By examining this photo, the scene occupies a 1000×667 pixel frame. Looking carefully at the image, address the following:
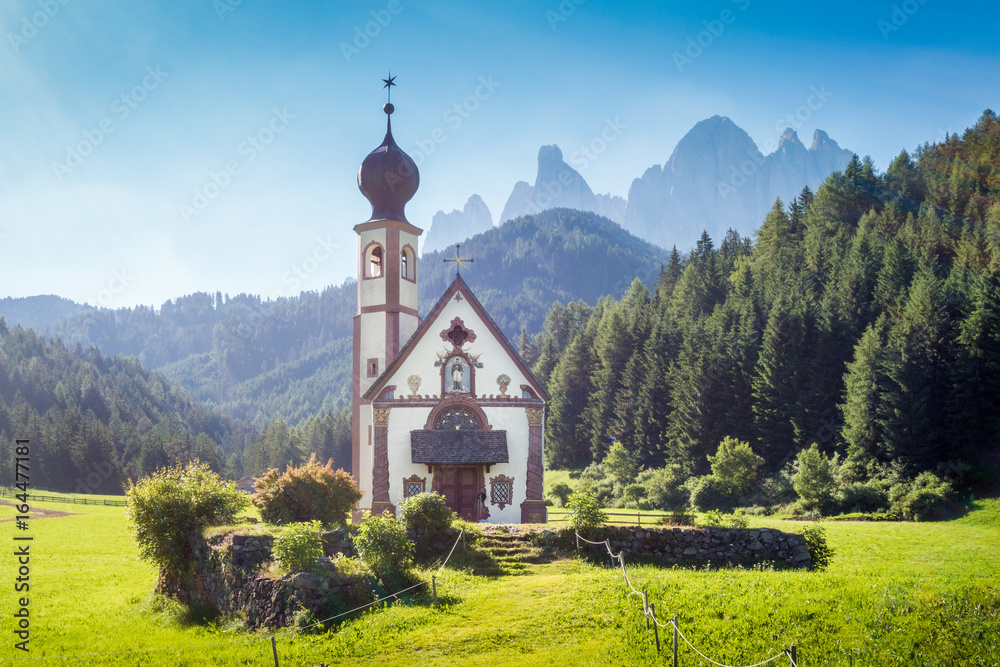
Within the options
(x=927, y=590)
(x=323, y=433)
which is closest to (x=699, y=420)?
(x=927, y=590)

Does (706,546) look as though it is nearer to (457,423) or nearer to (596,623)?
(596,623)

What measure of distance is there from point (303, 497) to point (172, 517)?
3813mm

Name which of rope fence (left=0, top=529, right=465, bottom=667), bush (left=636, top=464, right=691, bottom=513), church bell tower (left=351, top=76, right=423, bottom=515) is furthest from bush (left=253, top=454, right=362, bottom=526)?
bush (left=636, top=464, right=691, bottom=513)

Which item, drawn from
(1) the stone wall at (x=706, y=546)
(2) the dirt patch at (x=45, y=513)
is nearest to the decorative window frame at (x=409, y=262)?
(1) the stone wall at (x=706, y=546)

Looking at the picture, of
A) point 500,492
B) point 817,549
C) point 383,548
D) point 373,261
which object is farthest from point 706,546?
point 373,261

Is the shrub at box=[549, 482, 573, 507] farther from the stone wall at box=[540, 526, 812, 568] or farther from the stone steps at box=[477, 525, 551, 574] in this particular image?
the stone wall at box=[540, 526, 812, 568]

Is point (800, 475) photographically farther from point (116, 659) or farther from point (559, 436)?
point (559, 436)

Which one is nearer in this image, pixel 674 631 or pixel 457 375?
pixel 674 631

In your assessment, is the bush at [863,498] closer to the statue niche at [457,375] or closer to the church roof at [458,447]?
the church roof at [458,447]

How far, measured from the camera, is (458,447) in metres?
30.7

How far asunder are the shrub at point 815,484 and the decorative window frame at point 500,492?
18.7 meters

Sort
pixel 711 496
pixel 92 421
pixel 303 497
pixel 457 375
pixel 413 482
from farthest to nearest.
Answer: pixel 92 421 < pixel 711 496 < pixel 457 375 < pixel 413 482 < pixel 303 497

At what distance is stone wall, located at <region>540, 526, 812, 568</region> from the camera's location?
20422 mm

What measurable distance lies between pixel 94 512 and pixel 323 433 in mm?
63207
